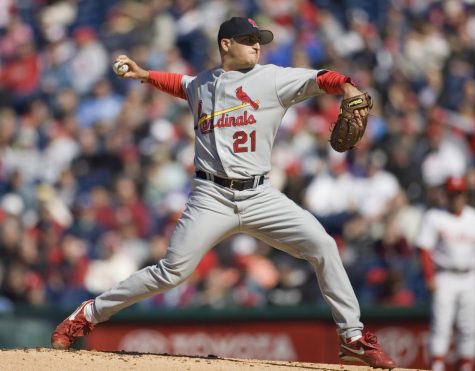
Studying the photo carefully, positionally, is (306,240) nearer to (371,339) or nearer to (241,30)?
(371,339)

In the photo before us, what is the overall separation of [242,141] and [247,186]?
254 mm

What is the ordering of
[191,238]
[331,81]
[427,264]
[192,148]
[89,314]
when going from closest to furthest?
1. [331,81]
2. [191,238]
3. [89,314]
4. [427,264]
5. [192,148]

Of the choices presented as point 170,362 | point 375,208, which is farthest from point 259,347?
point 170,362

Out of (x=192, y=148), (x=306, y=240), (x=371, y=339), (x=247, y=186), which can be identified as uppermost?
(x=247, y=186)

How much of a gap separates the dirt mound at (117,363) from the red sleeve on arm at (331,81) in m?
1.62

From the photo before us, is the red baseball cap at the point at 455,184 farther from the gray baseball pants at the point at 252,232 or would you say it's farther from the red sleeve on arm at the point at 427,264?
the gray baseball pants at the point at 252,232

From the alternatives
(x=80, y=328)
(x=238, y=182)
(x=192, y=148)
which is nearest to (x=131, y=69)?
(x=238, y=182)

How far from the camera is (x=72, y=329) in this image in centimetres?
696

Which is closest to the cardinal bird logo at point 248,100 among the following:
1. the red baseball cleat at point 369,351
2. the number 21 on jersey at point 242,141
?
the number 21 on jersey at point 242,141

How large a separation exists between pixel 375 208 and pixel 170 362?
483cm

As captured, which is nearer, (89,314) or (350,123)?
(350,123)

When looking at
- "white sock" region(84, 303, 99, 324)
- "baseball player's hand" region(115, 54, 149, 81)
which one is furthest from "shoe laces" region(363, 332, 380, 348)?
"baseball player's hand" region(115, 54, 149, 81)

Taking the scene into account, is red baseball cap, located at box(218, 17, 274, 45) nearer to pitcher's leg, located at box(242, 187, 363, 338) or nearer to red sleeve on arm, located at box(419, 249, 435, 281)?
pitcher's leg, located at box(242, 187, 363, 338)

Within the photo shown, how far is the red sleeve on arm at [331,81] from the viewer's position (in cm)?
630
